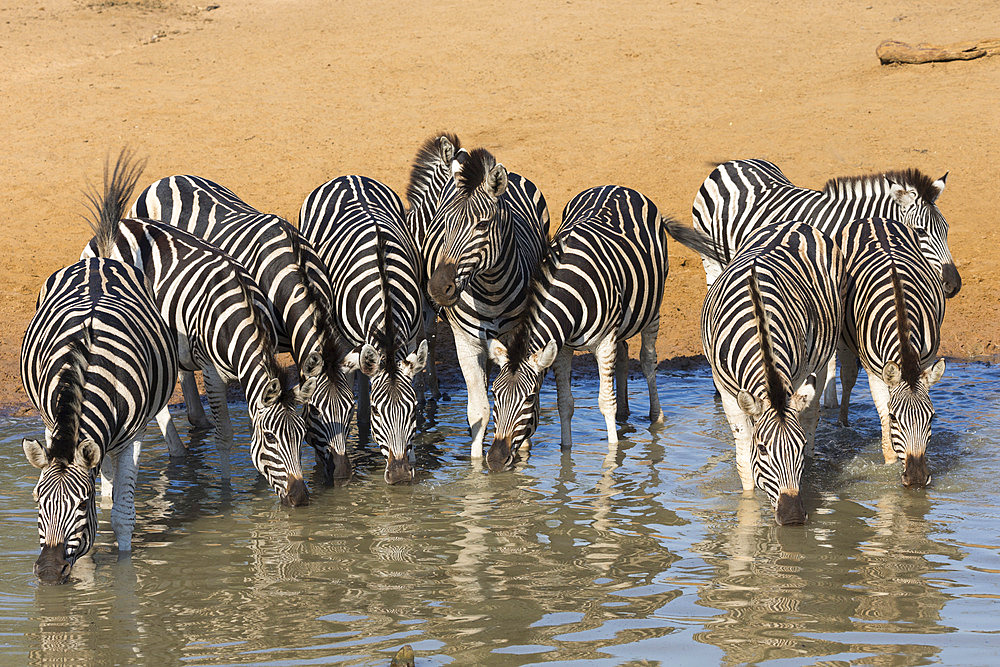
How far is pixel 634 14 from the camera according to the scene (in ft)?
89.6

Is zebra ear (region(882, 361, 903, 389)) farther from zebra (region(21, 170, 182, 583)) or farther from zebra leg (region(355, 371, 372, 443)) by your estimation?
zebra (region(21, 170, 182, 583))

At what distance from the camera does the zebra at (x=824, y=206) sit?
390 inches

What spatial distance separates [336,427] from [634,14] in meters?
21.6

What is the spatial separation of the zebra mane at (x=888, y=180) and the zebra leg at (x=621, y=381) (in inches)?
104

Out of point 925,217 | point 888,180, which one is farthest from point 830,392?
point 888,180

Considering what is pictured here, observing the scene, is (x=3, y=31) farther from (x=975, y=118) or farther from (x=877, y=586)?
(x=877, y=586)

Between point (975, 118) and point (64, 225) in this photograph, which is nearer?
point (64, 225)

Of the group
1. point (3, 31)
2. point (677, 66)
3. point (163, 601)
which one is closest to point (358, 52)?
point (677, 66)

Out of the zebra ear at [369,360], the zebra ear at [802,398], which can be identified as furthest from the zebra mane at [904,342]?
the zebra ear at [369,360]

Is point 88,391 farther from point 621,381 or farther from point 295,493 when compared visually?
point 621,381

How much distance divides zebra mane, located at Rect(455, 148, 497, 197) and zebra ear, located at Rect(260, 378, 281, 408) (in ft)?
7.98

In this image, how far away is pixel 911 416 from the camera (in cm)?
773

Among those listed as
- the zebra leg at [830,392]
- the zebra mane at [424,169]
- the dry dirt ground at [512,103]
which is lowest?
the zebra leg at [830,392]

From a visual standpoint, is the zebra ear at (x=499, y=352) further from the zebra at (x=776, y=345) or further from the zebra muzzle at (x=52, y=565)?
the zebra muzzle at (x=52, y=565)
